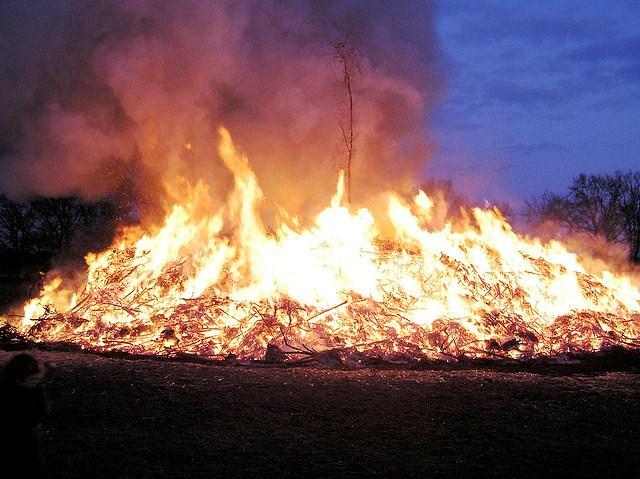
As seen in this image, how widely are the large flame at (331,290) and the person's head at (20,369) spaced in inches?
217

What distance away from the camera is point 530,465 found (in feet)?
13.9

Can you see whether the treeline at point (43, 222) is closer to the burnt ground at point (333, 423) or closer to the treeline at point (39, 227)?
the treeline at point (39, 227)

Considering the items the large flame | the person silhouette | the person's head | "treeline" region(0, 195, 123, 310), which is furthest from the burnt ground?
"treeline" region(0, 195, 123, 310)

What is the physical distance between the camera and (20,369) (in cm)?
311

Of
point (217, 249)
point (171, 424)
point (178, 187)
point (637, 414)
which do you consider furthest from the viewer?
point (178, 187)

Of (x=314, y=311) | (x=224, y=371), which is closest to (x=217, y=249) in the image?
(x=314, y=311)

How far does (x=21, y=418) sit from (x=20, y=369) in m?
0.29

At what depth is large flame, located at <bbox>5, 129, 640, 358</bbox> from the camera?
927cm

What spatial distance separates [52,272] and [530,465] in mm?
11601

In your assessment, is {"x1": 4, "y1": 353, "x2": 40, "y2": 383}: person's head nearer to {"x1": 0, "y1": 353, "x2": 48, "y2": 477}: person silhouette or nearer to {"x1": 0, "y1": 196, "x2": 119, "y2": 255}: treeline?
{"x1": 0, "y1": 353, "x2": 48, "y2": 477}: person silhouette

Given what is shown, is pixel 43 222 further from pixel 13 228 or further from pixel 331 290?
pixel 331 290

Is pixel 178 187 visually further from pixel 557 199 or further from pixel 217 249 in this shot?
pixel 557 199

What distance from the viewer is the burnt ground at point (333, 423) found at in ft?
13.8

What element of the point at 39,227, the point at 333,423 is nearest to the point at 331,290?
the point at 333,423
